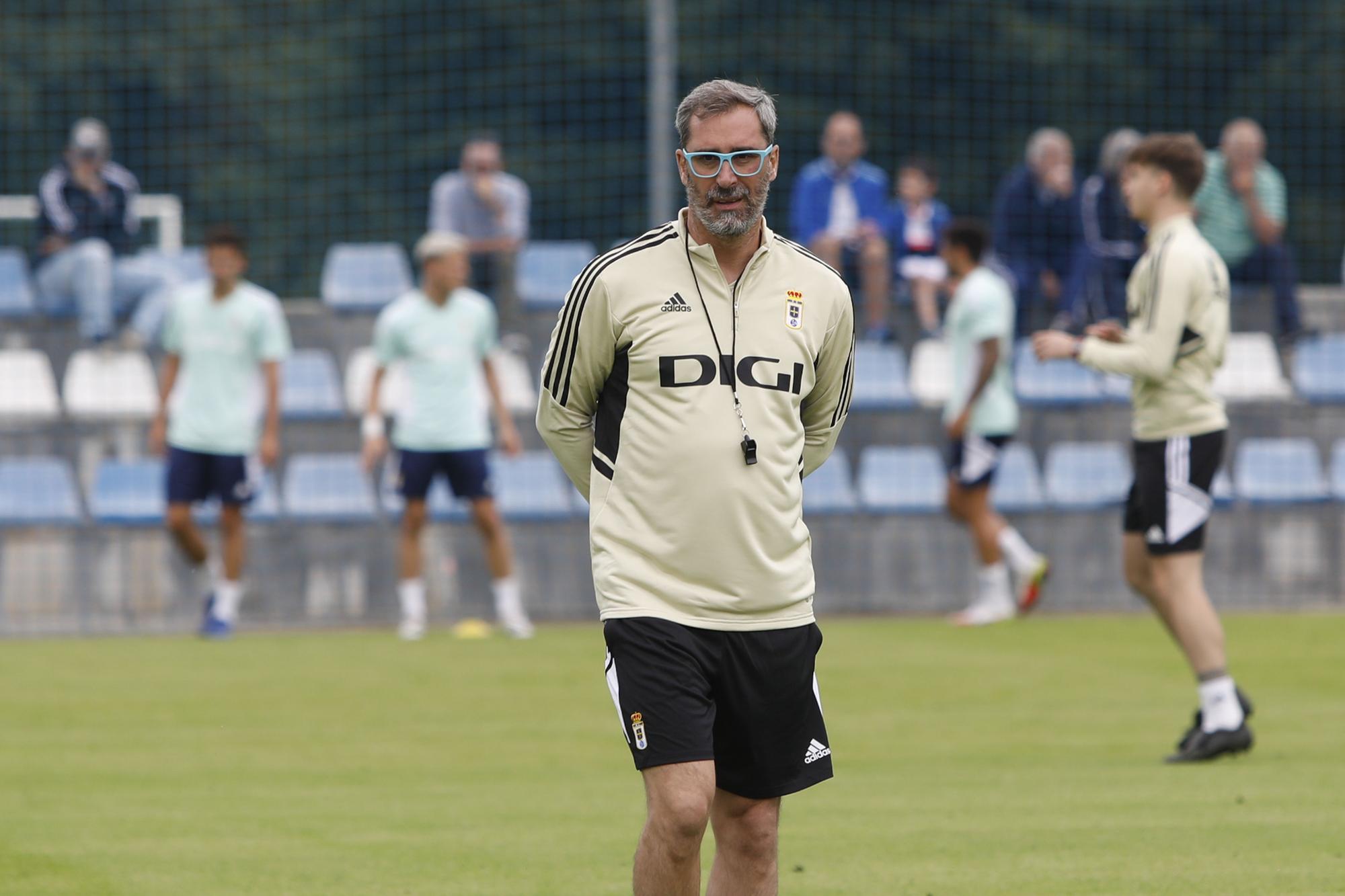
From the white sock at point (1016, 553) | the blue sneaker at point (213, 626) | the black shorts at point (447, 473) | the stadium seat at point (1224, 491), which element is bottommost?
the blue sneaker at point (213, 626)

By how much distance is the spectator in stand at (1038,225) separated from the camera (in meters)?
17.5

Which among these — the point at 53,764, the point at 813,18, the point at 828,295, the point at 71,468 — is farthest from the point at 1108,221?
the point at 828,295

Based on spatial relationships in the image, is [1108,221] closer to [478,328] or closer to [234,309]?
[478,328]

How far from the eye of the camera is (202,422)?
13.7 meters

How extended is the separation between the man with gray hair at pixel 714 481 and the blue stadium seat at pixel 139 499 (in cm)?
1037

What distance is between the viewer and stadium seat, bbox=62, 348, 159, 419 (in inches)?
626

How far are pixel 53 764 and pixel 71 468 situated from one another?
289 inches

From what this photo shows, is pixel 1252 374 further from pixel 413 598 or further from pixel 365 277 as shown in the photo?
pixel 365 277

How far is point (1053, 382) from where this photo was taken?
16.9m

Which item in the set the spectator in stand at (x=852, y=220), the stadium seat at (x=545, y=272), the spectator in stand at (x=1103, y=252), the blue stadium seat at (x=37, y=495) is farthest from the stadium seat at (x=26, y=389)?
the spectator in stand at (x=1103, y=252)

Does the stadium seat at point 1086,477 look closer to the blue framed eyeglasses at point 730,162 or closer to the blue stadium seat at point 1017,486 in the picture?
the blue stadium seat at point 1017,486

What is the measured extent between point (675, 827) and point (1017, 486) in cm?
1171

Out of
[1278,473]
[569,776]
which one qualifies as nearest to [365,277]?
[1278,473]

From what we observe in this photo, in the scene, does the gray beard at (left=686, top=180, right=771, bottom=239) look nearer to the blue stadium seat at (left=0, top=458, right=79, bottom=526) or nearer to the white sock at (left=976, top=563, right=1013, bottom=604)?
the white sock at (left=976, top=563, right=1013, bottom=604)
